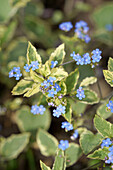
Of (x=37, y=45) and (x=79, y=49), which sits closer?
(x=79, y=49)

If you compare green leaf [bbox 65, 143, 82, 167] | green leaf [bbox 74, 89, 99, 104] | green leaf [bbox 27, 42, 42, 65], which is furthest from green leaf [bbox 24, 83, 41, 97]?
green leaf [bbox 65, 143, 82, 167]

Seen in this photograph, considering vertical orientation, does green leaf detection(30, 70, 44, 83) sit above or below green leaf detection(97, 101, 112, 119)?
above

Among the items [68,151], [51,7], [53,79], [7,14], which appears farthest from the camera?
[51,7]

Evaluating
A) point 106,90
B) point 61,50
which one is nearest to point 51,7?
point 106,90

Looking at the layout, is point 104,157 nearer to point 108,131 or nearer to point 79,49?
point 108,131

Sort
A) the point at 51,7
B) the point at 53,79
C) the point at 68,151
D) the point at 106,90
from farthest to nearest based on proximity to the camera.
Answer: the point at 51,7 < the point at 106,90 < the point at 68,151 < the point at 53,79

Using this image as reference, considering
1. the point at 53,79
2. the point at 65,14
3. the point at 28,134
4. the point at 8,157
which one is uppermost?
the point at 65,14

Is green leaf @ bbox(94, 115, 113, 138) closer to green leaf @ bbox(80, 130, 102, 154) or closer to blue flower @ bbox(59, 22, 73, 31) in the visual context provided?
green leaf @ bbox(80, 130, 102, 154)

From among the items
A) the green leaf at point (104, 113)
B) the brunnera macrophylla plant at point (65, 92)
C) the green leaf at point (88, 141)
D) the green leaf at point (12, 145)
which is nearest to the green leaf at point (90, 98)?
the brunnera macrophylla plant at point (65, 92)
